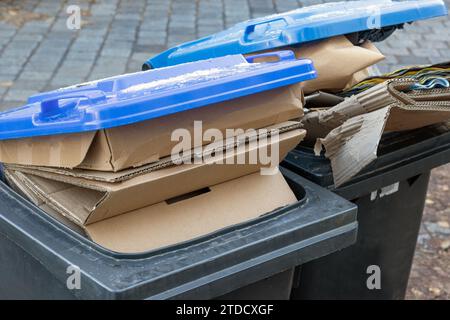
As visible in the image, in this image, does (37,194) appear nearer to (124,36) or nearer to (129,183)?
(129,183)

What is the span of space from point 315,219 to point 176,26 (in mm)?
5095

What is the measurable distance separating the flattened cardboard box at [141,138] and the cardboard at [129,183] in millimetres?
36

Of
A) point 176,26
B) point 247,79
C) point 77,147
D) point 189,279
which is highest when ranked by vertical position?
point 247,79

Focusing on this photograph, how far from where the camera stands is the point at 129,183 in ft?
5.97

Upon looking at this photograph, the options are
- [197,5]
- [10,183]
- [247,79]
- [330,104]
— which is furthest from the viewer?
[197,5]

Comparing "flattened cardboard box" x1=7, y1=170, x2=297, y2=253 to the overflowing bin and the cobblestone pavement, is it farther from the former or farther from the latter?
the cobblestone pavement

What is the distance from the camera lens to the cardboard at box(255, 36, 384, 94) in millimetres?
2623

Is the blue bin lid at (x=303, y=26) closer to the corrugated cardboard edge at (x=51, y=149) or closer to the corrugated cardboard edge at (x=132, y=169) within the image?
the corrugated cardboard edge at (x=132, y=169)

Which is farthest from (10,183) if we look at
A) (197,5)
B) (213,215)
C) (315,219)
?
(197,5)

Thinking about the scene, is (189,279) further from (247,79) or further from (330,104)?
(330,104)

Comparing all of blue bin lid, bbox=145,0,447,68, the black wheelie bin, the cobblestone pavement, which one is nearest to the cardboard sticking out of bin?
the black wheelie bin

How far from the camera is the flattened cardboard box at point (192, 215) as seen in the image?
1.93 meters

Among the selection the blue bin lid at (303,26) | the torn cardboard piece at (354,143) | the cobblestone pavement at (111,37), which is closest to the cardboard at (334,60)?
the blue bin lid at (303,26)

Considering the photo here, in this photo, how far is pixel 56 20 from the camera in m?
6.91
